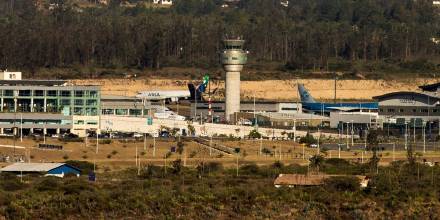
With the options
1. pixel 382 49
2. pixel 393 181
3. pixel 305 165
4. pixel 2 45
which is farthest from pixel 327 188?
pixel 382 49

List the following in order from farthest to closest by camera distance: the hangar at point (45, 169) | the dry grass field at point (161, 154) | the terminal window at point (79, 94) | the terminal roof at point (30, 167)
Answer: the terminal window at point (79, 94) < the dry grass field at point (161, 154) < the terminal roof at point (30, 167) < the hangar at point (45, 169)

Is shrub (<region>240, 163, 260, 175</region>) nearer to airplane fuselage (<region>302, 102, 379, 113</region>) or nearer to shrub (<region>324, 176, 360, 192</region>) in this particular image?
shrub (<region>324, 176, 360, 192</region>)

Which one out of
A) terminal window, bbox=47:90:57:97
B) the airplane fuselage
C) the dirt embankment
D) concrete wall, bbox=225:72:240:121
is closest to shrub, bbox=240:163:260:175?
terminal window, bbox=47:90:57:97

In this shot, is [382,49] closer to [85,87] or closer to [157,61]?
[157,61]

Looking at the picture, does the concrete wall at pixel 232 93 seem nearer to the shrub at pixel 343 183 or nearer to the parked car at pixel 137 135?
the parked car at pixel 137 135

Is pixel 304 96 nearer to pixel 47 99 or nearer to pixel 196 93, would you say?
pixel 196 93

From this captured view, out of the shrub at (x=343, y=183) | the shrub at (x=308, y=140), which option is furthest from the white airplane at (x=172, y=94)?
the shrub at (x=343, y=183)

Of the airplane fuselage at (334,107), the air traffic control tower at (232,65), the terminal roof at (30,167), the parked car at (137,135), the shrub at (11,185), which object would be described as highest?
the air traffic control tower at (232,65)

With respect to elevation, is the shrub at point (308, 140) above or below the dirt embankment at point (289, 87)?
below
